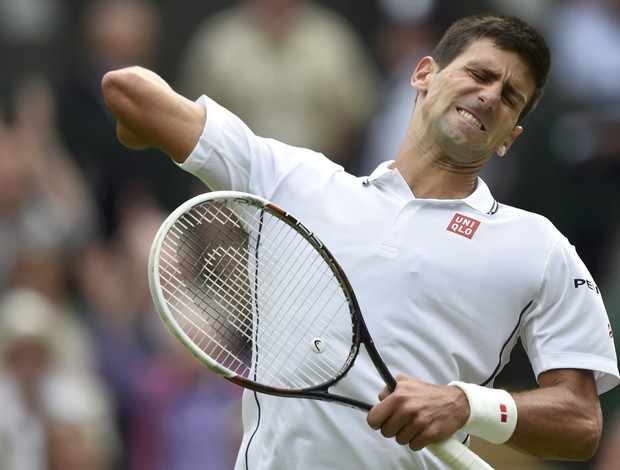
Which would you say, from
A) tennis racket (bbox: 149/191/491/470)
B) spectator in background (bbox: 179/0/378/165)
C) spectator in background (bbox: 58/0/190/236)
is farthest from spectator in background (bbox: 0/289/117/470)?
tennis racket (bbox: 149/191/491/470)

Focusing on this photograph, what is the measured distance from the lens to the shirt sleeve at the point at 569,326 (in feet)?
14.9

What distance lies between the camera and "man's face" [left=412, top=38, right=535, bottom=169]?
4773mm

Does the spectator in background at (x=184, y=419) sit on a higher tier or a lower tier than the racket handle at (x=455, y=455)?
lower

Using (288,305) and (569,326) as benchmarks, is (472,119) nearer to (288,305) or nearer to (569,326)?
(569,326)

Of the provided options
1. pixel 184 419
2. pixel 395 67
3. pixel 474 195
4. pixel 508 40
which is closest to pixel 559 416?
pixel 474 195

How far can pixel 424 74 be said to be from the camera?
507 cm

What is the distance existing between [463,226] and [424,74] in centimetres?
66

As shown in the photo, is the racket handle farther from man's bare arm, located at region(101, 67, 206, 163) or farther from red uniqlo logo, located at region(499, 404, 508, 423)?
man's bare arm, located at region(101, 67, 206, 163)

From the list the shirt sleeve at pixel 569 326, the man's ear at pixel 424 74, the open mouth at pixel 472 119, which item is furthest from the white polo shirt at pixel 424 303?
the man's ear at pixel 424 74

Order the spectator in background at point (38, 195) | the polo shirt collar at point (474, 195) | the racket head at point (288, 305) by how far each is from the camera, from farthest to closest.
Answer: the spectator in background at point (38, 195), the polo shirt collar at point (474, 195), the racket head at point (288, 305)

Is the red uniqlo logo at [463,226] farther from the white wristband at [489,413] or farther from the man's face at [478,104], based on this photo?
the white wristband at [489,413]

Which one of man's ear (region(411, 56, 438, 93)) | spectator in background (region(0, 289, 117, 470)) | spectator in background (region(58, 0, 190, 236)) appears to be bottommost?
spectator in background (region(0, 289, 117, 470))

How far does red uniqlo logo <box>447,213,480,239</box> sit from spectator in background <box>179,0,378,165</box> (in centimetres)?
491

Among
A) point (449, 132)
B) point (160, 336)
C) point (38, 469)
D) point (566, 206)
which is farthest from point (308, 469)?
point (566, 206)
